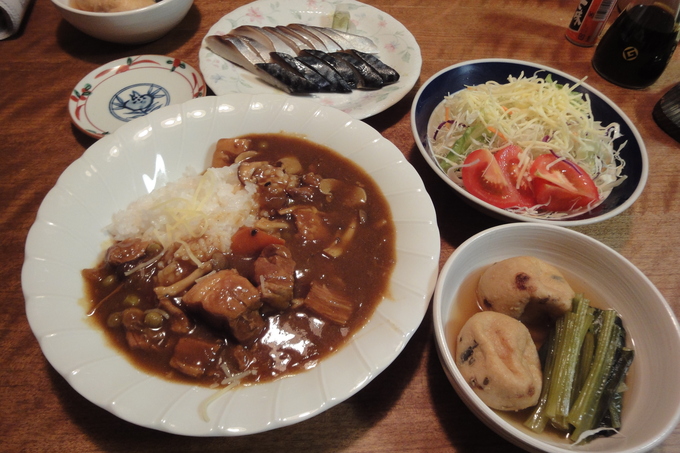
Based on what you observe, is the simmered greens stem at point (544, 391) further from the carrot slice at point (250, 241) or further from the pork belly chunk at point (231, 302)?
the carrot slice at point (250, 241)

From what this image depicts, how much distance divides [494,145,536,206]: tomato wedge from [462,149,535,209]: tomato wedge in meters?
0.02

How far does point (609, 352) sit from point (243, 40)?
3600 millimetres

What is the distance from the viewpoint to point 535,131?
298 centimetres

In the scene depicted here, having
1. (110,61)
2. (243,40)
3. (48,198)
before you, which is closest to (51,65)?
(110,61)

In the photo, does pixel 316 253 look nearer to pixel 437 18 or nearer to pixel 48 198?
pixel 48 198

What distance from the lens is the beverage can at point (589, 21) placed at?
3.96 meters

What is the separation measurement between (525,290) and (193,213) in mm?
1900

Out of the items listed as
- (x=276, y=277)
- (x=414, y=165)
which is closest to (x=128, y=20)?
(x=414, y=165)

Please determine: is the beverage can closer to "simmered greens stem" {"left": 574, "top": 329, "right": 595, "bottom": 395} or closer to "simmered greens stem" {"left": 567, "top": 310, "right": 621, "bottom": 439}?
"simmered greens stem" {"left": 567, "top": 310, "right": 621, "bottom": 439}

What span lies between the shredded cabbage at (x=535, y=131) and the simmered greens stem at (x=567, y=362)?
1.20 meters

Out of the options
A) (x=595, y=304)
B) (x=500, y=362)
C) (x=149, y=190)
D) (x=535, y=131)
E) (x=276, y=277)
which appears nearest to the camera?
(x=500, y=362)

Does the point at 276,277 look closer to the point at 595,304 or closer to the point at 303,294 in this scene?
the point at 303,294

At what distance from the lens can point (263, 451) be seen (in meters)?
1.83

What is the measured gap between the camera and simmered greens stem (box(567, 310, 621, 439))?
1.72 meters
